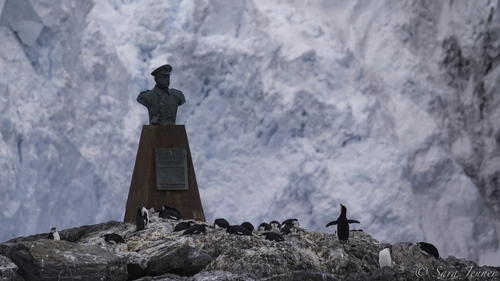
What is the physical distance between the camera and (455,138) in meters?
29.0

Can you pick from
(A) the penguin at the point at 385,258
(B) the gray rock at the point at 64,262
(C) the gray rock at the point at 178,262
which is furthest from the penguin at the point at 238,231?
(B) the gray rock at the point at 64,262

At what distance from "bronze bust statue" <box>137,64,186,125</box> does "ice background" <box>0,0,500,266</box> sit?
6191mm

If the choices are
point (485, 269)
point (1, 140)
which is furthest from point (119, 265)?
point (1, 140)

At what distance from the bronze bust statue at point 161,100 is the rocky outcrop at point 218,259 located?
186cm

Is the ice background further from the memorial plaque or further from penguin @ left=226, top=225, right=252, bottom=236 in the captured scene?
penguin @ left=226, top=225, right=252, bottom=236

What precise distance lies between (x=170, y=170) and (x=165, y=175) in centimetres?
11

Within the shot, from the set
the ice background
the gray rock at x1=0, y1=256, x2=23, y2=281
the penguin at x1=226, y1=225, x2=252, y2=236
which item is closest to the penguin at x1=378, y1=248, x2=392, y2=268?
the penguin at x1=226, y1=225, x2=252, y2=236

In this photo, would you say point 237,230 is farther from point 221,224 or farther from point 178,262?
point 178,262

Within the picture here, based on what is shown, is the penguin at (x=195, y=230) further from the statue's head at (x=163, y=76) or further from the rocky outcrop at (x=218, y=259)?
the statue's head at (x=163, y=76)

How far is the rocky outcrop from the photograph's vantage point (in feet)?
48.0

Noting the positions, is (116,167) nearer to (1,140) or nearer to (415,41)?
(1,140)

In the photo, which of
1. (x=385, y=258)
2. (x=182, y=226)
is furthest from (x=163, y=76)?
(x=385, y=258)

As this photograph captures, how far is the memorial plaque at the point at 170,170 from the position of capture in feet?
59.2

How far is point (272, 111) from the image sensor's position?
88.0 feet
